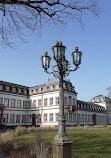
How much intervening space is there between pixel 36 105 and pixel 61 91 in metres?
35.2

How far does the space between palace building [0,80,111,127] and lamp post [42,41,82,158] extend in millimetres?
29418

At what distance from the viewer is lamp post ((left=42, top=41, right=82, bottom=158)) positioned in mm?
5918

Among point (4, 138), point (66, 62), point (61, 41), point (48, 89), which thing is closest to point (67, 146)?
point (66, 62)

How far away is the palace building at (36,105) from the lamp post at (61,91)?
29.4 m

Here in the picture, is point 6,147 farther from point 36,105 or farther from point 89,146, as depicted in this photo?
point 36,105

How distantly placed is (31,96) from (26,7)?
120 ft

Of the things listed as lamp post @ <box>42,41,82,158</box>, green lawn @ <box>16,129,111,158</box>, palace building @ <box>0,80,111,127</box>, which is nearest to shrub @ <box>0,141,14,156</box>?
green lawn @ <box>16,129,111,158</box>

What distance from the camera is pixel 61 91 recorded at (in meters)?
6.89

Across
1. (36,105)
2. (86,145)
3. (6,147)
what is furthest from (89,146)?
(36,105)

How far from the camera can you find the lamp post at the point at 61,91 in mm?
5918

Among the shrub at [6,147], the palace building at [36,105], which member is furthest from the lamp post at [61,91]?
the palace building at [36,105]

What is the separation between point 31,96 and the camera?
4272 centimetres

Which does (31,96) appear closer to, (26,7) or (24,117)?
(24,117)

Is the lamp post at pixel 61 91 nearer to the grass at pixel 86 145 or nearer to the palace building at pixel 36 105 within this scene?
the grass at pixel 86 145
